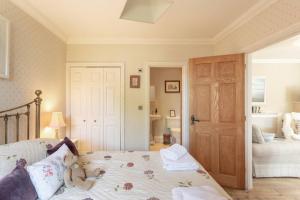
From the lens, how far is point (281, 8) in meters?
2.20

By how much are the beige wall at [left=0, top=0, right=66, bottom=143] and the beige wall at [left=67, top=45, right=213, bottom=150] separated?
494 mm

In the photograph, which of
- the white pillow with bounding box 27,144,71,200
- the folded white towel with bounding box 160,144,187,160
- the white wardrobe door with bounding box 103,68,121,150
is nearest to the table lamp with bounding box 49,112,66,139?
the white wardrobe door with bounding box 103,68,121,150

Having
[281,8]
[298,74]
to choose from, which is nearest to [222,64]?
[281,8]

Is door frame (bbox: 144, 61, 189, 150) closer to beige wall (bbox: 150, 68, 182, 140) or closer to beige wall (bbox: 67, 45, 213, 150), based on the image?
beige wall (bbox: 67, 45, 213, 150)

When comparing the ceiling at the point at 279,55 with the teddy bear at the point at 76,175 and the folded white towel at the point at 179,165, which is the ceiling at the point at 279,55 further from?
the teddy bear at the point at 76,175

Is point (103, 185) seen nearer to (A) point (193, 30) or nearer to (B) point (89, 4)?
(B) point (89, 4)

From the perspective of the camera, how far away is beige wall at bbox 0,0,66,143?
7.35ft

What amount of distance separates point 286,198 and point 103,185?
262cm

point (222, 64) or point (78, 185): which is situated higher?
point (222, 64)

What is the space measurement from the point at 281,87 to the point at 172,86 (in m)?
2.85

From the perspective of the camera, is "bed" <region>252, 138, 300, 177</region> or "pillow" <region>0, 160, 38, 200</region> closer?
"pillow" <region>0, 160, 38, 200</region>

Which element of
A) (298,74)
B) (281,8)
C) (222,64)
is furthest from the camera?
(298,74)

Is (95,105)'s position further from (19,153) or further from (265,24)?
(265,24)

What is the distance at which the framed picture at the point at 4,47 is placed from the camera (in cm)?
204
